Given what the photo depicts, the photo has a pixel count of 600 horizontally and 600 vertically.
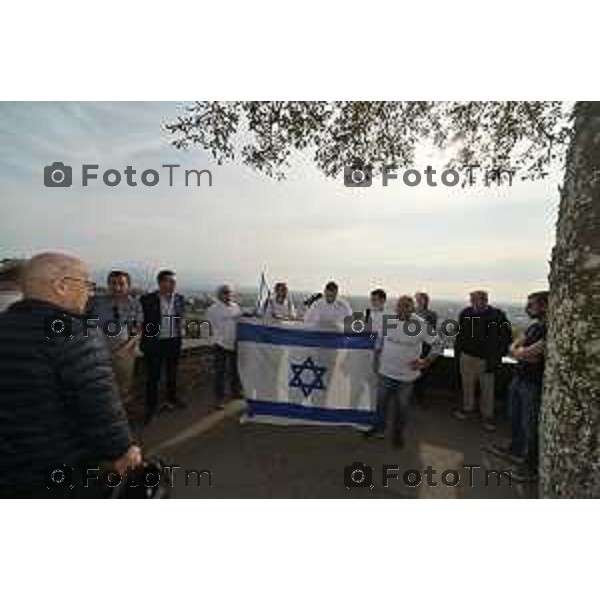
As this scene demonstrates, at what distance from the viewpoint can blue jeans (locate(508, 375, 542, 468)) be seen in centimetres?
624

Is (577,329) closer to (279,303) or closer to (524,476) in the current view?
(524,476)

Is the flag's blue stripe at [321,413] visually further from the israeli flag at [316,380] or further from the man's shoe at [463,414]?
the man's shoe at [463,414]

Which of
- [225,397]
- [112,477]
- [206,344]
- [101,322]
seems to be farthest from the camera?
[206,344]

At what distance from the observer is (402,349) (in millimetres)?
7137

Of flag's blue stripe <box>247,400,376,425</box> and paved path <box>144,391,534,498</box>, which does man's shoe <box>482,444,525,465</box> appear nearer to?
paved path <box>144,391,534,498</box>

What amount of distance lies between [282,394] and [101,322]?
7.54ft

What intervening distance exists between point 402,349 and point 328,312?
1.50 metres

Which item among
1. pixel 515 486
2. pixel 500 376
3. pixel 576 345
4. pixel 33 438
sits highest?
pixel 576 345

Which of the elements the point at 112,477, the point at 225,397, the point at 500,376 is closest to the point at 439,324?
the point at 500,376

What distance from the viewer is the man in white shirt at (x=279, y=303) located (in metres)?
9.12

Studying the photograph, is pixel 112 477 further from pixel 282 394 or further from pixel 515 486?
pixel 282 394

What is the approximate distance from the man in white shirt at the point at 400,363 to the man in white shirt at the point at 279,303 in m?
2.11

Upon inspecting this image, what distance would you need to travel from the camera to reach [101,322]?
6723 mm

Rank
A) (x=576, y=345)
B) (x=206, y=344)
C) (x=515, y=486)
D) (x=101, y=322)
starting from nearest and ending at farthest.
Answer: (x=576, y=345), (x=515, y=486), (x=101, y=322), (x=206, y=344)
